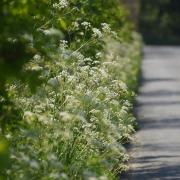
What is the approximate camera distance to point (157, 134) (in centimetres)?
1620

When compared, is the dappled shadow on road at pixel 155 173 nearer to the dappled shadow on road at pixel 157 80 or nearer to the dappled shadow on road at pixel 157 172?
the dappled shadow on road at pixel 157 172

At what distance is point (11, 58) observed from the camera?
6.36 metres

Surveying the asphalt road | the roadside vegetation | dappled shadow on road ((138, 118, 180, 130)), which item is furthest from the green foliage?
the roadside vegetation

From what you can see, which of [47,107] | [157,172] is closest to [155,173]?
[157,172]

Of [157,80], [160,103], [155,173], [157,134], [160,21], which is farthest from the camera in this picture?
[160,21]

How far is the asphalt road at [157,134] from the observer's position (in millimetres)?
11766

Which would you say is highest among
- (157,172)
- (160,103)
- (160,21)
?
(157,172)

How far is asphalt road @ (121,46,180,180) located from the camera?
38.6 feet

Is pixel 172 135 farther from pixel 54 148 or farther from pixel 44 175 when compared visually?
pixel 44 175

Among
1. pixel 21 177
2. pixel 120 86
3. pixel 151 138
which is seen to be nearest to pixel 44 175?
pixel 21 177

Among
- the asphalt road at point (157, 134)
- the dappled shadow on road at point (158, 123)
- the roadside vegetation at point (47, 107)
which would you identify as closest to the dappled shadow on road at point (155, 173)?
the asphalt road at point (157, 134)

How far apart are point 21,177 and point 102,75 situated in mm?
3176

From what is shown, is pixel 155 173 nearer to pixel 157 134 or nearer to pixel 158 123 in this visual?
pixel 157 134

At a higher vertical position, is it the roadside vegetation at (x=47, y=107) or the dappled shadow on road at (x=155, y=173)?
the roadside vegetation at (x=47, y=107)
